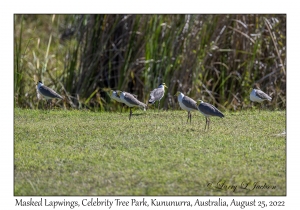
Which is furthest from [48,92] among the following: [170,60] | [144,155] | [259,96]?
[259,96]

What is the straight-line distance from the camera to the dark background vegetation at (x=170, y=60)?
11750 mm

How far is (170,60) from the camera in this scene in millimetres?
11742

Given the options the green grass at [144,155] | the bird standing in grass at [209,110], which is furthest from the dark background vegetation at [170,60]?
the bird standing in grass at [209,110]

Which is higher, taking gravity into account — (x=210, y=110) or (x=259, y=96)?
(x=259, y=96)

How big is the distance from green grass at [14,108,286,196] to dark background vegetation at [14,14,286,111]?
1.72 meters

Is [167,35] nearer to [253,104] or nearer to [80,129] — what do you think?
[253,104]

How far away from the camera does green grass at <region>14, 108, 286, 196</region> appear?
22.1 ft

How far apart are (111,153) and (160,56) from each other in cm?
437

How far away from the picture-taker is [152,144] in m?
8.20

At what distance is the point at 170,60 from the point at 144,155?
171 inches

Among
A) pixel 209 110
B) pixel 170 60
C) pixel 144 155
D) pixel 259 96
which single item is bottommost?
pixel 144 155

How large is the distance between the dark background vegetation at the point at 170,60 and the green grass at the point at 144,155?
5.63ft

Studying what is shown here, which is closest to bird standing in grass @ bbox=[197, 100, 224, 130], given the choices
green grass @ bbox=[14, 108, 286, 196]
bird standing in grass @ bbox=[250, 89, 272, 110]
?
green grass @ bbox=[14, 108, 286, 196]

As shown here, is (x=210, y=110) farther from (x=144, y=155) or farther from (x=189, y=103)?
(x=144, y=155)
